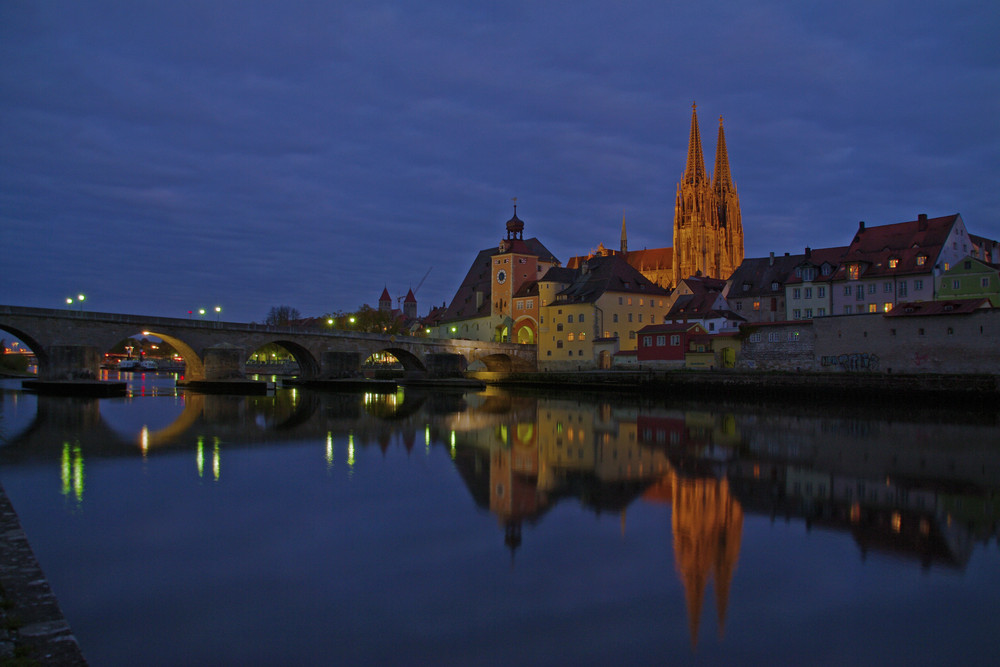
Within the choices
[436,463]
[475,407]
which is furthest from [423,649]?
[475,407]

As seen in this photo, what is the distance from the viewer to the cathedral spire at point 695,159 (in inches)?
4370

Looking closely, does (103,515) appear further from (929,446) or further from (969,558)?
(929,446)

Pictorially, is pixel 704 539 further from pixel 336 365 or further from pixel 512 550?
pixel 336 365

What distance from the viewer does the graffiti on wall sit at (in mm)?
44031

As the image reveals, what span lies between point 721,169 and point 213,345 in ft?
290

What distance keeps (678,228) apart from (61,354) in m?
86.3

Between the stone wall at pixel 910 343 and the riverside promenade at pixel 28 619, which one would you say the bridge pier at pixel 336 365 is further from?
the riverside promenade at pixel 28 619

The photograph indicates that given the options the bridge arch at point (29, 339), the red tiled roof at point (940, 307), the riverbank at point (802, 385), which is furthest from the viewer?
the bridge arch at point (29, 339)

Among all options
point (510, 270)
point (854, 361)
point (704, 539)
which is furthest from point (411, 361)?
point (704, 539)

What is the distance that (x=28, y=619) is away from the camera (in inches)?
235

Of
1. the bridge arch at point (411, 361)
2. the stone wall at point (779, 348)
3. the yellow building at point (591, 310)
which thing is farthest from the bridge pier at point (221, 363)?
the stone wall at point (779, 348)

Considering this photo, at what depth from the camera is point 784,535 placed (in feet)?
36.3

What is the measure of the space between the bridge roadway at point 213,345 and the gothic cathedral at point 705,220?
47937 millimetres

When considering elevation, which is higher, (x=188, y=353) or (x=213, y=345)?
(x=213, y=345)
